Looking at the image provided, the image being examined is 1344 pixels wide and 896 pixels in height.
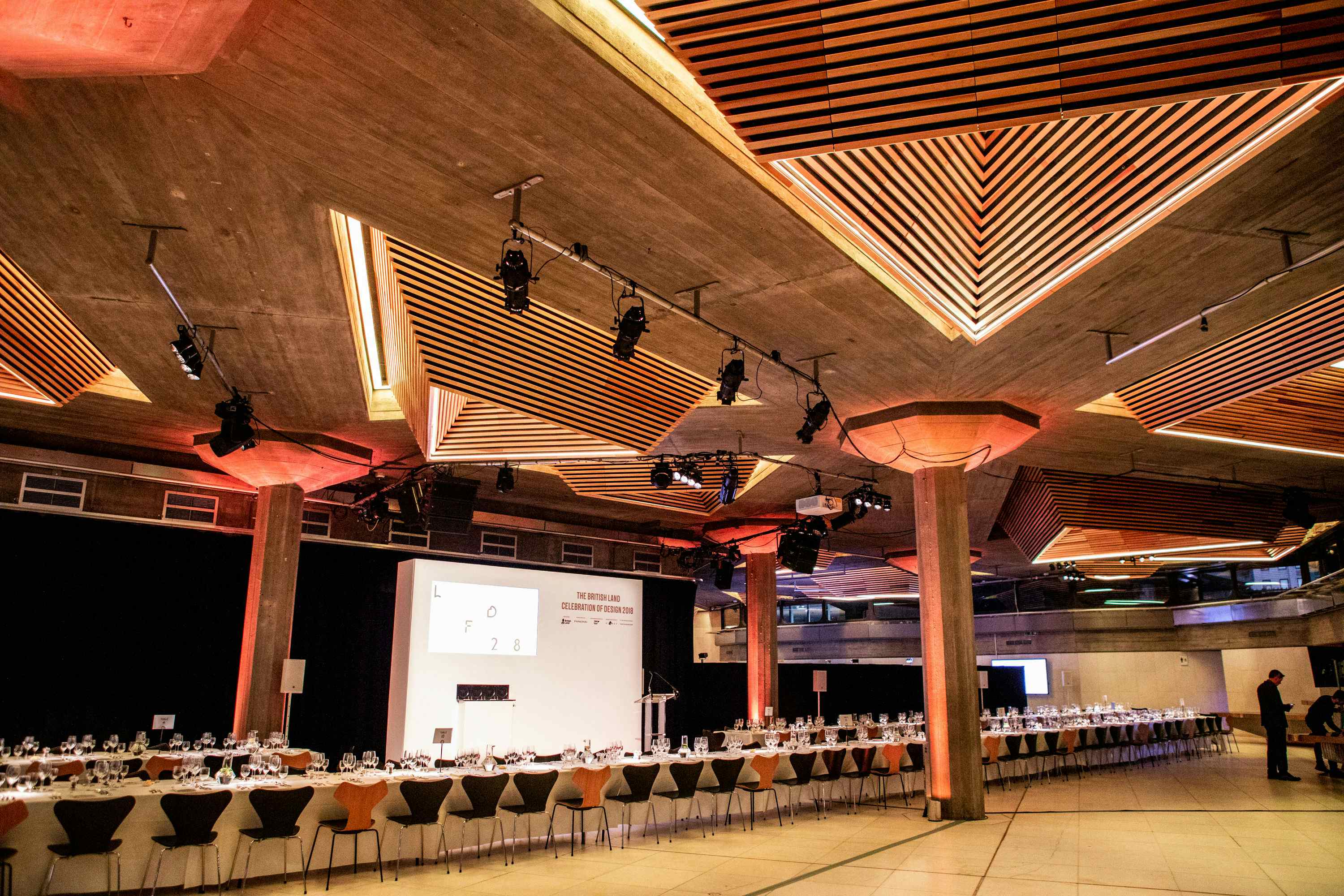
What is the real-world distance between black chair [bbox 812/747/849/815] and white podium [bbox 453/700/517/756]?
5.77 metres

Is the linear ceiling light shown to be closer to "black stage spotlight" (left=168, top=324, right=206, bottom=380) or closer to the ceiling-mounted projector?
"black stage spotlight" (left=168, top=324, right=206, bottom=380)

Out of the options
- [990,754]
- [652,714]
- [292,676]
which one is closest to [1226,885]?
[990,754]

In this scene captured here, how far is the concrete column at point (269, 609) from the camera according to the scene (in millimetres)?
11922

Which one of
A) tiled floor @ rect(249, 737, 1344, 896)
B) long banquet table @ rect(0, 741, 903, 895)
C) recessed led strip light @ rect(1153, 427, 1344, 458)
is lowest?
tiled floor @ rect(249, 737, 1344, 896)

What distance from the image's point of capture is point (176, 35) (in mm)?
4020

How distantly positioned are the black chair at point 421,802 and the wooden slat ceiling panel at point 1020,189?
527cm

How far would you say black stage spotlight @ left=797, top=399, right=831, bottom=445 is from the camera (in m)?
8.38

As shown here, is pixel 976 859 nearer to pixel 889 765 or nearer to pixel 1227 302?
pixel 889 765

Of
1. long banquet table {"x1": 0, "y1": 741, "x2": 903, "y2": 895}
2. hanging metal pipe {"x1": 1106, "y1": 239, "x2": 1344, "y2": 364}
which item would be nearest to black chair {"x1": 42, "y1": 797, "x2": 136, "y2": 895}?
long banquet table {"x1": 0, "y1": 741, "x2": 903, "y2": 895}

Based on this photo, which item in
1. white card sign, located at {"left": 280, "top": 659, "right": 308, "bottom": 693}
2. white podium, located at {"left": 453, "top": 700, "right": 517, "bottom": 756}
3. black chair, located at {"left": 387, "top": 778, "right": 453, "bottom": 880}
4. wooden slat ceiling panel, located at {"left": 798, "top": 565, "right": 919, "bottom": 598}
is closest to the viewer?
black chair, located at {"left": 387, "top": 778, "right": 453, "bottom": 880}

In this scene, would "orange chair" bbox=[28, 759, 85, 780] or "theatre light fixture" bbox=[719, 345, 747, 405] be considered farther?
"orange chair" bbox=[28, 759, 85, 780]

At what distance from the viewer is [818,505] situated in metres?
11.3

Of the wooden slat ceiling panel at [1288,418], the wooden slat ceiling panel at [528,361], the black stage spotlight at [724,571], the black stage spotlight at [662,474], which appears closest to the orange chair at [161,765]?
the wooden slat ceiling panel at [528,361]

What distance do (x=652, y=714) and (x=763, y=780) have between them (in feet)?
31.5
